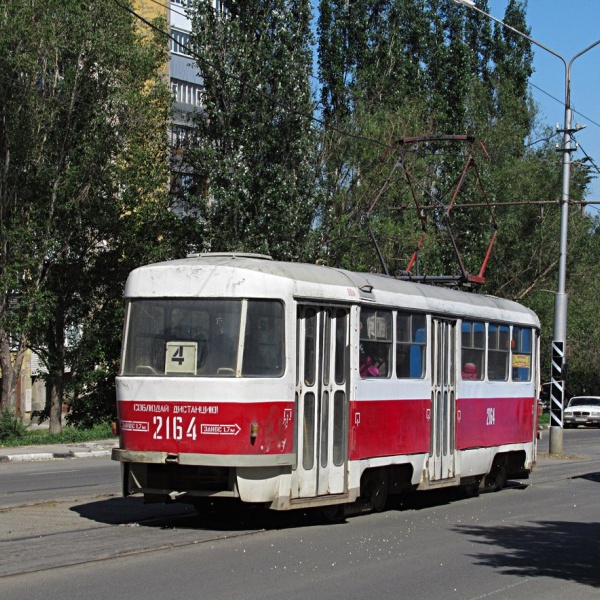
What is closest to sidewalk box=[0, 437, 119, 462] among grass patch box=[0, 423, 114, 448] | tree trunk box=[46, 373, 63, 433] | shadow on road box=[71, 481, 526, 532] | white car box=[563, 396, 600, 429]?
grass patch box=[0, 423, 114, 448]

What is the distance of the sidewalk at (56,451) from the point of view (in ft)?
84.9

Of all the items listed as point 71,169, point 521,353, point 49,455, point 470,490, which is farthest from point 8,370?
point 470,490

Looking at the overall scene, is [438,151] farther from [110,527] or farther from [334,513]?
[110,527]

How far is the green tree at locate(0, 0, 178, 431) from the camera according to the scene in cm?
3155

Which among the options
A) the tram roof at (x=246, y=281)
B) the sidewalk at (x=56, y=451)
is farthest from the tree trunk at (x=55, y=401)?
the tram roof at (x=246, y=281)

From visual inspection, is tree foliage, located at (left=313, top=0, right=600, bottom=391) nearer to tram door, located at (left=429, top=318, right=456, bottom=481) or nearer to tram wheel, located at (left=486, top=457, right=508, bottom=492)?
tram wheel, located at (left=486, top=457, right=508, bottom=492)

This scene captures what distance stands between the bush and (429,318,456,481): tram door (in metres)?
16.5

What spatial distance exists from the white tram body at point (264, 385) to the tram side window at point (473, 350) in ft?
6.72

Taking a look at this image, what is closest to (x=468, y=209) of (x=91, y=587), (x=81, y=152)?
(x=81, y=152)

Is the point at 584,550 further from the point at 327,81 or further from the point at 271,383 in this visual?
the point at 327,81

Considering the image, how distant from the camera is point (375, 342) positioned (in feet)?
47.1

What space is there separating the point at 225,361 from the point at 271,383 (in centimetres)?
53

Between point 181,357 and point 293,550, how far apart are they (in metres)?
2.56

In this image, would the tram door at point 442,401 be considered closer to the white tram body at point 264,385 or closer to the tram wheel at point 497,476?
the white tram body at point 264,385
